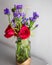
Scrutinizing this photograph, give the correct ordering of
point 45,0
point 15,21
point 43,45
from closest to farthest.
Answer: point 15,21 < point 45,0 < point 43,45

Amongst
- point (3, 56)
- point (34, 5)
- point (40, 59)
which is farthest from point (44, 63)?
point (34, 5)

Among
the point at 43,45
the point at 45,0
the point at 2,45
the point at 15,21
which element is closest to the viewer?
the point at 15,21

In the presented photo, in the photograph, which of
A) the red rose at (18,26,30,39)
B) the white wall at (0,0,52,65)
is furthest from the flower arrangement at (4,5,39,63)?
the white wall at (0,0,52,65)

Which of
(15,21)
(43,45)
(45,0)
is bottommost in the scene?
(43,45)

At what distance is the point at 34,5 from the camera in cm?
127

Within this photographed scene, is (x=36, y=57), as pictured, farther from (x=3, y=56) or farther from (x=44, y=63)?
(x=3, y=56)

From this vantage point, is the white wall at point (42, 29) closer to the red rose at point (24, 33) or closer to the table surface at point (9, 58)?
the table surface at point (9, 58)

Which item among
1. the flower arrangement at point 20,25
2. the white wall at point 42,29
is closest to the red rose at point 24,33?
the flower arrangement at point 20,25

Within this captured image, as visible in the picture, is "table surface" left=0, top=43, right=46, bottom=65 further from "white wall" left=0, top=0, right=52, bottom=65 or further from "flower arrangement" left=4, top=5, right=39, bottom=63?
"flower arrangement" left=4, top=5, right=39, bottom=63

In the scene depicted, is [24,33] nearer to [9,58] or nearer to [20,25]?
[20,25]

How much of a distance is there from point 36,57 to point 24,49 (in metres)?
0.27

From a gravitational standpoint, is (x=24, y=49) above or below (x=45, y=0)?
below

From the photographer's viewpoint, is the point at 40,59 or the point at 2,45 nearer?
the point at 40,59

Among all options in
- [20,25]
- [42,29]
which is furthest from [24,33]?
[42,29]
